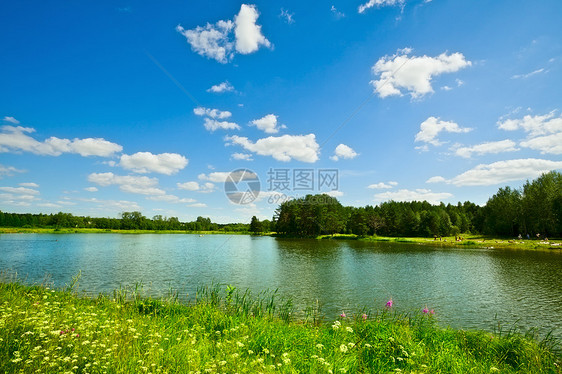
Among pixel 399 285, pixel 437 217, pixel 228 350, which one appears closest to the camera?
pixel 228 350

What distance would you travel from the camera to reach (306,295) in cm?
1981

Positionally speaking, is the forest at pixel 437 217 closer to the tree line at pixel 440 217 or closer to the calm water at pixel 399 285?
the tree line at pixel 440 217

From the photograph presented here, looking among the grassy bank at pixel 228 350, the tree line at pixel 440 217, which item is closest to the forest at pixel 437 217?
the tree line at pixel 440 217

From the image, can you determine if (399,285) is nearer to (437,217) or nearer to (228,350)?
(228,350)

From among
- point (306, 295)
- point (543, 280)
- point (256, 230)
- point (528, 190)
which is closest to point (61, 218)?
point (256, 230)

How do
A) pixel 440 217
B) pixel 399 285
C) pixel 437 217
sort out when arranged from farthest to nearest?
pixel 440 217 < pixel 437 217 < pixel 399 285

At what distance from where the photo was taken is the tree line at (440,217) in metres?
75.9

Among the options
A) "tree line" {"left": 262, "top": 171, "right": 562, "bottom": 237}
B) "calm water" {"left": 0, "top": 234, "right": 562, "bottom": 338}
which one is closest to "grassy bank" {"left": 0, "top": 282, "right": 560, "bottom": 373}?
"calm water" {"left": 0, "top": 234, "right": 562, "bottom": 338}

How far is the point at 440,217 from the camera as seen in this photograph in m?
104

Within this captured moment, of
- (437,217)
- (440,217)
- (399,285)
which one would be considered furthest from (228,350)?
(440,217)

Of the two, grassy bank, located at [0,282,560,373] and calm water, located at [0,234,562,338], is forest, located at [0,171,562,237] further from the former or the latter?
grassy bank, located at [0,282,560,373]

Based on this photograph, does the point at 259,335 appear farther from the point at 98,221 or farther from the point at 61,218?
→ the point at 98,221

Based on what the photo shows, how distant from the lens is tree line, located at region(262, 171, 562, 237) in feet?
249

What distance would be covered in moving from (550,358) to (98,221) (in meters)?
241
